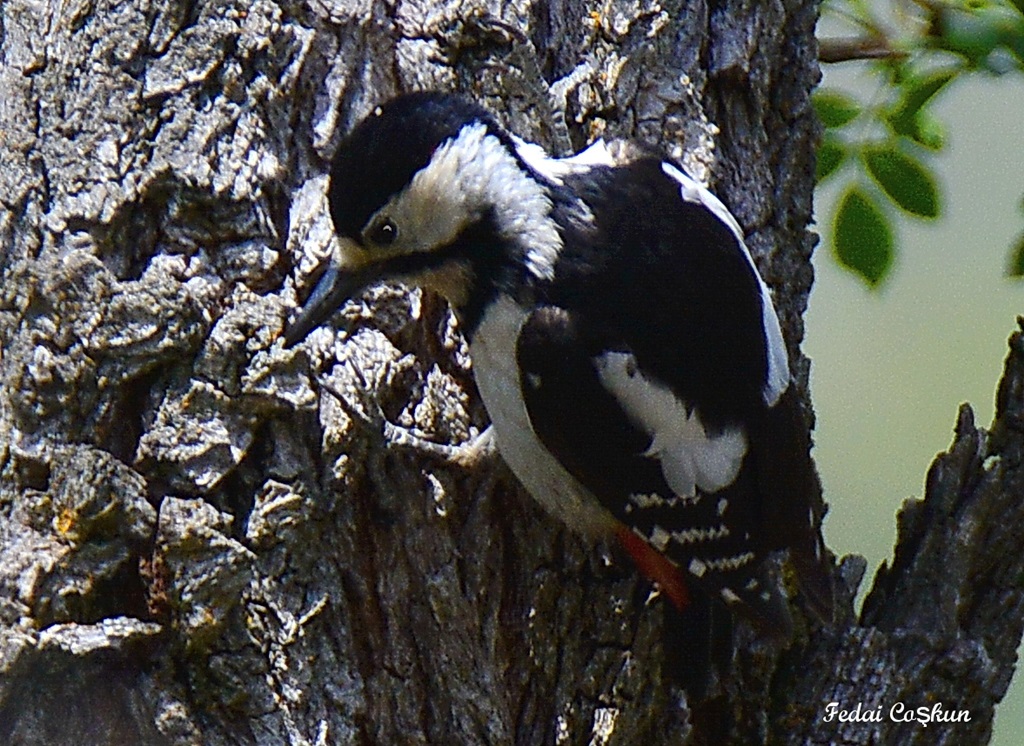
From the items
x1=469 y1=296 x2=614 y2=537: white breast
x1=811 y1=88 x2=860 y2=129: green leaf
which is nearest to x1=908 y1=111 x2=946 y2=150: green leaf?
x1=811 y1=88 x2=860 y2=129: green leaf

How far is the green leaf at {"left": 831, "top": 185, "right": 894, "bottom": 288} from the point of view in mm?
2594

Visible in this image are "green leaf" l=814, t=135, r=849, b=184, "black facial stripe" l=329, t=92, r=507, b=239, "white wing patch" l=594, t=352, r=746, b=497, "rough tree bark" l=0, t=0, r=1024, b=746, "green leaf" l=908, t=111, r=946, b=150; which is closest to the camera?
"rough tree bark" l=0, t=0, r=1024, b=746

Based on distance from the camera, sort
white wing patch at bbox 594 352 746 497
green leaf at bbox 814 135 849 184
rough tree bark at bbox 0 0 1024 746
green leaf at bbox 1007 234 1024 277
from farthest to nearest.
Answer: green leaf at bbox 814 135 849 184
green leaf at bbox 1007 234 1024 277
white wing patch at bbox 594 352 746 497
rough tree bark at bbox 0 0 1024 746

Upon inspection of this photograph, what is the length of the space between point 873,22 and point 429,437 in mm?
1275

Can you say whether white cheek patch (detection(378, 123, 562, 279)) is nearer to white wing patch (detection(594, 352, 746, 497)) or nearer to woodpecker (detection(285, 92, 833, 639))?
woodpecker (detection(285, 92, 833, 639))

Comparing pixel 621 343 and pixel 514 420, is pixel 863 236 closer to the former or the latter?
pixel 621 343

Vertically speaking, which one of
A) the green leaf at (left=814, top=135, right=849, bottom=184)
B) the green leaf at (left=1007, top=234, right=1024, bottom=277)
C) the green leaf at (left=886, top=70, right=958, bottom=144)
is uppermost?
the green leaf at (left=814, top=135, right=849, bottom=184)

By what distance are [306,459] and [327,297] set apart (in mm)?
260

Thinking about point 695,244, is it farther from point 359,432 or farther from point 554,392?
point 359,432

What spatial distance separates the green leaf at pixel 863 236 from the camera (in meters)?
2.59

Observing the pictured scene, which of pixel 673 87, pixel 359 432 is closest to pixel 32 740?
pixel 359 432

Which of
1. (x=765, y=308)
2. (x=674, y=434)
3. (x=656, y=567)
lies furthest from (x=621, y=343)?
(x=656, y=567)

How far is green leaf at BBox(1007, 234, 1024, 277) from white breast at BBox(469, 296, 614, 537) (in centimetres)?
90

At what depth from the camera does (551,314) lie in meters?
2.22
